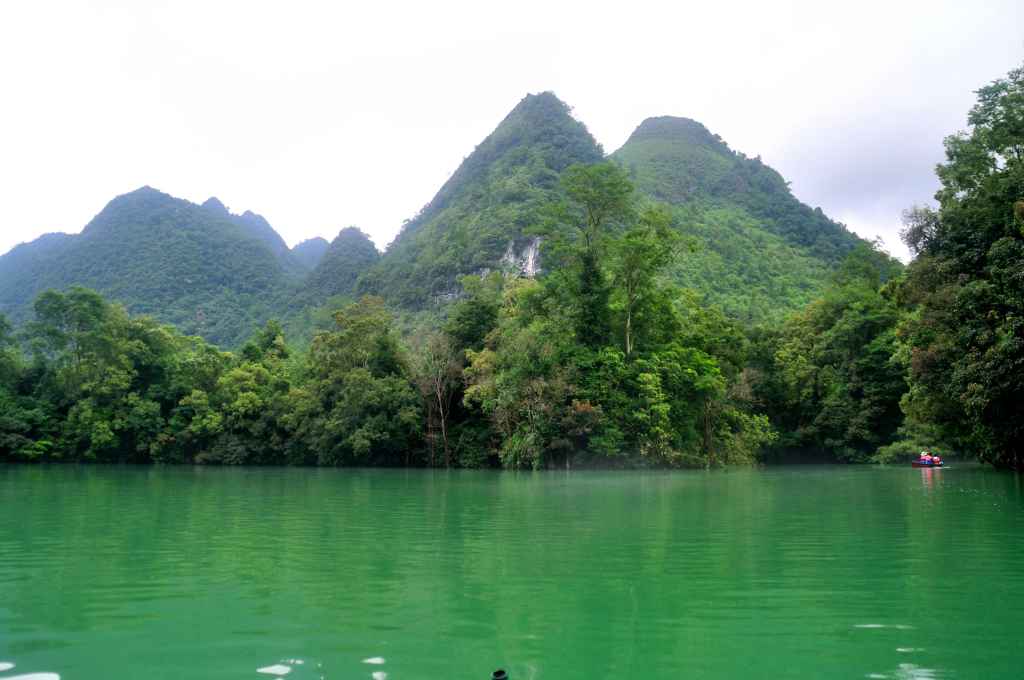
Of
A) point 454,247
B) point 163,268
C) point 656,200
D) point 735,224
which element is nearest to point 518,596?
point 454,247

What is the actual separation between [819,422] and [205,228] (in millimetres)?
103865

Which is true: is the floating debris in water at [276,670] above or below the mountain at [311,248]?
below

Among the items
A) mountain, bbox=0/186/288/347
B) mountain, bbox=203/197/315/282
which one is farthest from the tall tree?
mountain, bbox=203/197/315/282

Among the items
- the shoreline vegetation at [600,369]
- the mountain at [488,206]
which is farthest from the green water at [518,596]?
the mountain at [488,206]

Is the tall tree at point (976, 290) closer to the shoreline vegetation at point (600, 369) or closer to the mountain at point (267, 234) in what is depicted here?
the shoreline vegetation at point (600, 369)

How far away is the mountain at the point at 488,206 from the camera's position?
79.4 metres

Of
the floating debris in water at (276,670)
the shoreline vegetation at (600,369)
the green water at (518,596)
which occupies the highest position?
the shoreline vegetation at (600,369)

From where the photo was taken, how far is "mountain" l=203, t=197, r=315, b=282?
132m

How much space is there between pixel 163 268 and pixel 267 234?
180 feet

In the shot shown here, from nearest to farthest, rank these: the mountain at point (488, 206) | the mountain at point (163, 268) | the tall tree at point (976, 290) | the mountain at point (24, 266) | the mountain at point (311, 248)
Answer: the tall tree at point (976, 290), the mountain at point (488, 206), the mountain at point (163, 268), the mountain at point (24, 266), the mountain at point (311, 248)

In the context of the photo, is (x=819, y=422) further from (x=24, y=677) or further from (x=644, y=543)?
(x=24, y=677)

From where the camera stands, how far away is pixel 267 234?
148 m

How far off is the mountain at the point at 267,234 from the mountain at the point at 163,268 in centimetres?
1336

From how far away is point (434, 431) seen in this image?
42375mm
